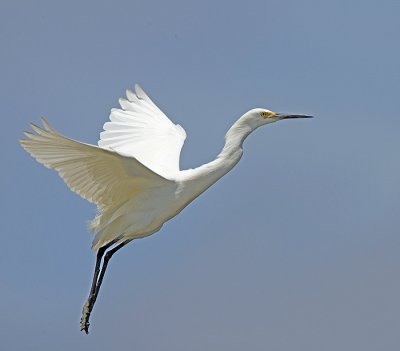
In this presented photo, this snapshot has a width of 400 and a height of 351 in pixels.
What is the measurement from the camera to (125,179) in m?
22.4

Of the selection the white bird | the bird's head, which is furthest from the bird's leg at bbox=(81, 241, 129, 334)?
the bird's head

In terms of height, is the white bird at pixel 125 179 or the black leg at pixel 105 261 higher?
the white bird at pixel 125 179

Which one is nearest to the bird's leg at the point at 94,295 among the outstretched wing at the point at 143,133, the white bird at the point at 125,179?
the white bird at the point at 125,179

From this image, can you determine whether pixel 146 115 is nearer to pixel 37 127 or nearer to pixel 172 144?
pixel 172 144

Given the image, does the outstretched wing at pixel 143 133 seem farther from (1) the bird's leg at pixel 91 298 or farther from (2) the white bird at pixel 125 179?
(1) the bird's leg at pixel 91 298

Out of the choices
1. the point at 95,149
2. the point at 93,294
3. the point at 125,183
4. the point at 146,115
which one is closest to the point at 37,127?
the point at 95,149

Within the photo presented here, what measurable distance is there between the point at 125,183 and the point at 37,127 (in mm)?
2560

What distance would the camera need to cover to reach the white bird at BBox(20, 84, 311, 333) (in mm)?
21172

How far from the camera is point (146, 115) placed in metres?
26.4

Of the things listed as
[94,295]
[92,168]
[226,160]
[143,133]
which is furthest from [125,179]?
[143,133]

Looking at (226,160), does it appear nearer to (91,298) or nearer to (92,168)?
(92,168)

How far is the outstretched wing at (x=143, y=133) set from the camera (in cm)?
2477

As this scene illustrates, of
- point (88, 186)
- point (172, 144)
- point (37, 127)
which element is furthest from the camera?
point (172, 144)

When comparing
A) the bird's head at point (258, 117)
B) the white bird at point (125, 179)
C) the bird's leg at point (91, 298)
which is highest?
the bird's head at point (258, 117)
